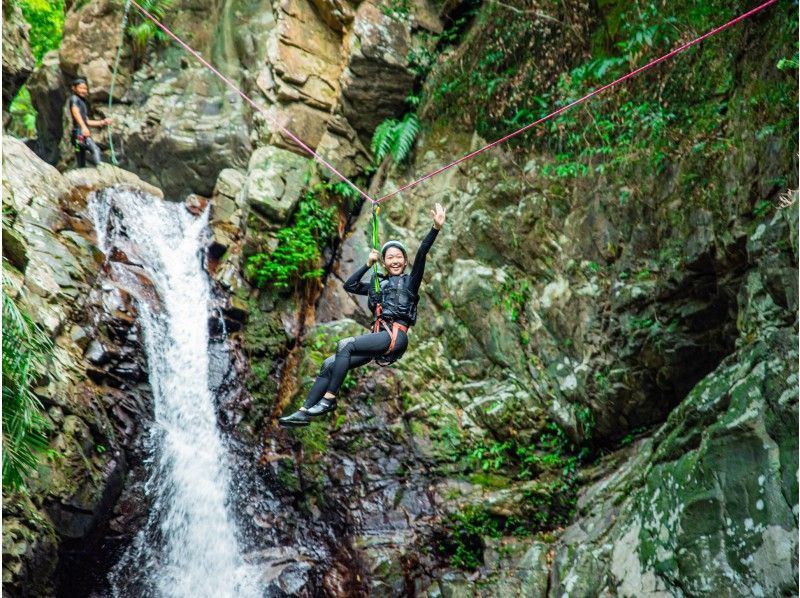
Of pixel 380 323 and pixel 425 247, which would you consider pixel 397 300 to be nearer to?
pixel 380 323

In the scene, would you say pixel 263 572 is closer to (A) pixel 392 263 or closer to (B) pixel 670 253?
(A) pixel 392 263

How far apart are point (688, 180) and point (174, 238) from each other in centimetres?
847

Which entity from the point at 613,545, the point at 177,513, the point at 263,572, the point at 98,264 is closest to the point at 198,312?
the point at 98,264

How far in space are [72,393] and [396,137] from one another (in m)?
6.63

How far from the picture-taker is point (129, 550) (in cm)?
773

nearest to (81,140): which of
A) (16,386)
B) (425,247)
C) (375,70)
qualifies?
(375,70)

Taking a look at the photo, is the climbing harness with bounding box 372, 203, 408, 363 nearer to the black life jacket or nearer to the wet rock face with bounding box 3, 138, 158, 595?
the black life jacket

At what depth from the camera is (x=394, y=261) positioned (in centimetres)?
589

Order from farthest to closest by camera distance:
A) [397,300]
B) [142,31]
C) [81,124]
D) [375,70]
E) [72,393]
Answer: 1. [142,31]
2. [81,124]
3. [375,70]
4. [72,393]
5. [397,300]

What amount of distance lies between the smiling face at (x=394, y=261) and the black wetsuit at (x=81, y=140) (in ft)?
28.8

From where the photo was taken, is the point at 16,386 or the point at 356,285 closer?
the point at 16,386

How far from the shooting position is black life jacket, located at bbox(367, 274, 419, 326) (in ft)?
19.0

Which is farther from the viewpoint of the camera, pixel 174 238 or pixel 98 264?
pixel 174 238

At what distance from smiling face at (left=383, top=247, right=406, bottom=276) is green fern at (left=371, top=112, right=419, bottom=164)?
5.23 m
